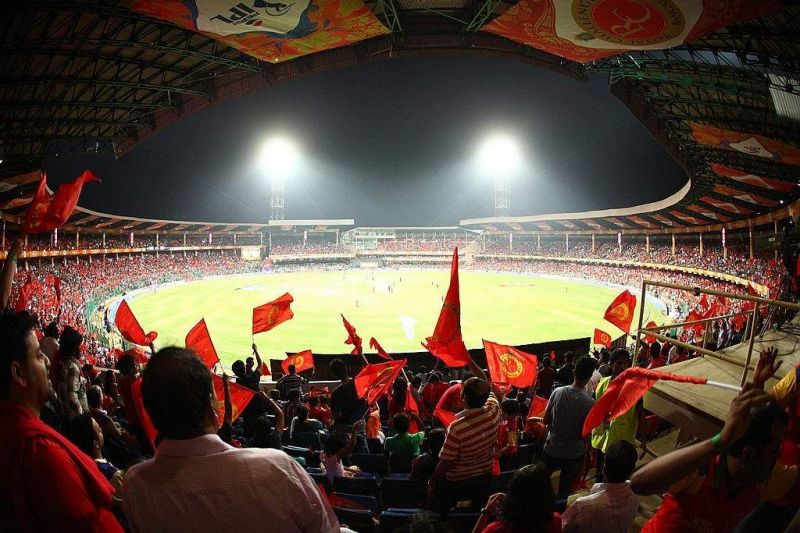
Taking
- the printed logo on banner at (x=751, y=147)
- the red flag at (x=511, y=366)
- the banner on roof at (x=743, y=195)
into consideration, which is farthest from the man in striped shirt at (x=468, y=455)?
the banner on roof at (x=743, y=195)

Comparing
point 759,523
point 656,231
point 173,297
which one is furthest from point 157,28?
point 656,231

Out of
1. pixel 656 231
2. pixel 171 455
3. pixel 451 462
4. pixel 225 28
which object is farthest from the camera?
pixel 656 231

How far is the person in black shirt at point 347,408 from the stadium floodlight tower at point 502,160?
77.4m

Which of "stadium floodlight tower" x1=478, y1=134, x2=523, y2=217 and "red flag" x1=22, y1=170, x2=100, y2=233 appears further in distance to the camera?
"stadium floodlight tower" x1=478, y1=134, x2=523, y2=217

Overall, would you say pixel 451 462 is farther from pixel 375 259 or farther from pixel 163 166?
pixel 375 259

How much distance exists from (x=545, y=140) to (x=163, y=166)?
59400 mm

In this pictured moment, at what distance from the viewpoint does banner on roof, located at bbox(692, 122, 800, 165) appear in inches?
632

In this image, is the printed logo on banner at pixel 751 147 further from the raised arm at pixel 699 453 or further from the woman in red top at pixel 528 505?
the woman in red top at pixel 528 505

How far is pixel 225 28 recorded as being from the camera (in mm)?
13195

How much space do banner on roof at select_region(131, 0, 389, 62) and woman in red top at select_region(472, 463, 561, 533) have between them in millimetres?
12960

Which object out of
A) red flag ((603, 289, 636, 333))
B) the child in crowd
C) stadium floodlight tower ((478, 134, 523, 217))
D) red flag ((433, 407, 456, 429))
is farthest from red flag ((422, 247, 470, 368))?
stadium floodlight tower ((478, 134, 523, 217))

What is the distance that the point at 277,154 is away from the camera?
77750 mm

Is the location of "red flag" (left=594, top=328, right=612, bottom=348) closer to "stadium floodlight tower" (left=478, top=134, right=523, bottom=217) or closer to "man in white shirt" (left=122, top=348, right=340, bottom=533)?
"man in white shirt" (left=122, top=348, right=340, bottom=533)

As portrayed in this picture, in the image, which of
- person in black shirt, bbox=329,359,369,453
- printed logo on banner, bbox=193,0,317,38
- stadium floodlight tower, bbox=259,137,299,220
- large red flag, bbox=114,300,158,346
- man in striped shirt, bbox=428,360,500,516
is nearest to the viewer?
man in striped shirt, bbox=428,360,500,516
